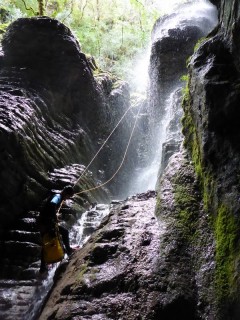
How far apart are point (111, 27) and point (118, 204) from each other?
20.2 metres

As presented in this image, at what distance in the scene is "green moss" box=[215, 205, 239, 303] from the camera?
3889mm

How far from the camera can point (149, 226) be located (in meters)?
5.71

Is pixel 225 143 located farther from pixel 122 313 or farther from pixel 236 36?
pixel 122 313

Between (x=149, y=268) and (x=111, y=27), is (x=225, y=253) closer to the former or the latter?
(x=149, y=268)

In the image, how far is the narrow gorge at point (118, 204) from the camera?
4.26 metres

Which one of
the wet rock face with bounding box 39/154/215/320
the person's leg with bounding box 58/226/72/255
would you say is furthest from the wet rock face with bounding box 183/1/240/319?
the person's leg with bounding box 58/226/72/255

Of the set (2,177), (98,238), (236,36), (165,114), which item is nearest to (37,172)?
(2,177)

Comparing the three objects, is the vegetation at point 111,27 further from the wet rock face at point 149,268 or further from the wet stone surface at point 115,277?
the wet stone surface at point 115,277

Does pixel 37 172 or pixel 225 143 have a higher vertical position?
pixel 37 172

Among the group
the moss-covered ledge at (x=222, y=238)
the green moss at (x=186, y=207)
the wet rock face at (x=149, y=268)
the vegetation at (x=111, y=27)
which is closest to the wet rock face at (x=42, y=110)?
the wet rock face at (x=149, y=268)

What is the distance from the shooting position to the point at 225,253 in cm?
417

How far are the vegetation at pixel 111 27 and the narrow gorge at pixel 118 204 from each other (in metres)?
8.68

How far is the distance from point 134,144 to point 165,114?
174 inches

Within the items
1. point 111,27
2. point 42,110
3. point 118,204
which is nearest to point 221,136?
point 118,204
